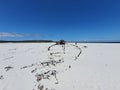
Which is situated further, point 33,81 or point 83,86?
point 33,81

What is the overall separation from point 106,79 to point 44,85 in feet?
15.0

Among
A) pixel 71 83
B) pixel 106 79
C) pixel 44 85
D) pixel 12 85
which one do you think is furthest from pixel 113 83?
pixel 12 85

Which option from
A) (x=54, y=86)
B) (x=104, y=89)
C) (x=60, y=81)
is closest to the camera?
(x=104, y=89)

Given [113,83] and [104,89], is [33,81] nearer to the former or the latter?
[104,89]

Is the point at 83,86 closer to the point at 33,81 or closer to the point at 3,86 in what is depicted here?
the point at 33,81

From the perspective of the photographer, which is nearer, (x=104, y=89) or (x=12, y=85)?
→ (x=104, y=89)

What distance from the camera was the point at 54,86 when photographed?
261 inches

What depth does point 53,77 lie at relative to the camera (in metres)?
7.98

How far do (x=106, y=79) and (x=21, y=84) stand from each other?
20.3 ft

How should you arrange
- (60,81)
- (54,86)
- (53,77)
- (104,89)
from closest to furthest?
(104,89), (54,86), (60,81), (53,77)

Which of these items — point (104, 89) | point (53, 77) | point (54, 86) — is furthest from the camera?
point (53, 77)

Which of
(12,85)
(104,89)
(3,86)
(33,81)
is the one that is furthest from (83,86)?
(3,86)

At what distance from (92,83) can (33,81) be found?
4.21 m

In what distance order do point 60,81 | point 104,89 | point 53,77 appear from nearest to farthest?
point 104,89, point 60,81, point 53,77
